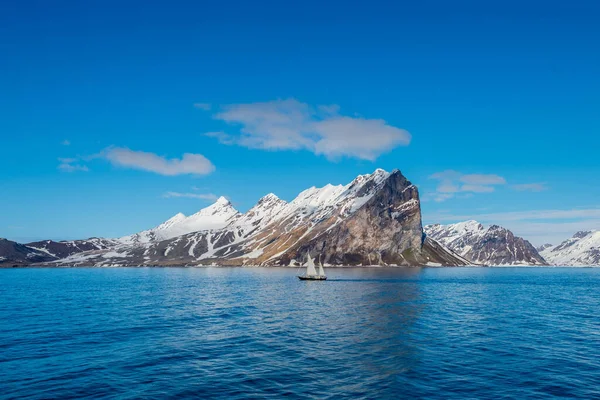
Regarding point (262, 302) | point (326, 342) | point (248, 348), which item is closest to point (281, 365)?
point (248, 348)

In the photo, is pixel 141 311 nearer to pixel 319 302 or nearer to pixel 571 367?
pixel 319 302

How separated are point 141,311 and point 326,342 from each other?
50.6 metres

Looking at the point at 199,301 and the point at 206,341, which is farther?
the point at 199,301

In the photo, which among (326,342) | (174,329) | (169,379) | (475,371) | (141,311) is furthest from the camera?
(141,311)

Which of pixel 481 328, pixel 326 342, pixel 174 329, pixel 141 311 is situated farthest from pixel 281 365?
pixel 141 311

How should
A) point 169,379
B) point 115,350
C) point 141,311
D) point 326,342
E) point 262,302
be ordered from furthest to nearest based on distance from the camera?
point 262,302 < point 141,311 < point 326,342 < point 115,350 < point 169,379

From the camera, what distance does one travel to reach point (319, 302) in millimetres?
111125

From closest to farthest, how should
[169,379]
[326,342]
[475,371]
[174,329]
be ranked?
[169,379] → [475,371] → [326,342] → [174,329]

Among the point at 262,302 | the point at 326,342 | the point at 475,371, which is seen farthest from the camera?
the point at 262,302

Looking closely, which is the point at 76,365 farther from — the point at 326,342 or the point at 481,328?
the point at 481,328

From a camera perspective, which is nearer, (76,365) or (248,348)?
(76,365)

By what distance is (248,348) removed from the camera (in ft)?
183

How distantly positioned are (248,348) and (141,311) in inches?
1820

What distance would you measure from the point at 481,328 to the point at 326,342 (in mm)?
29590
